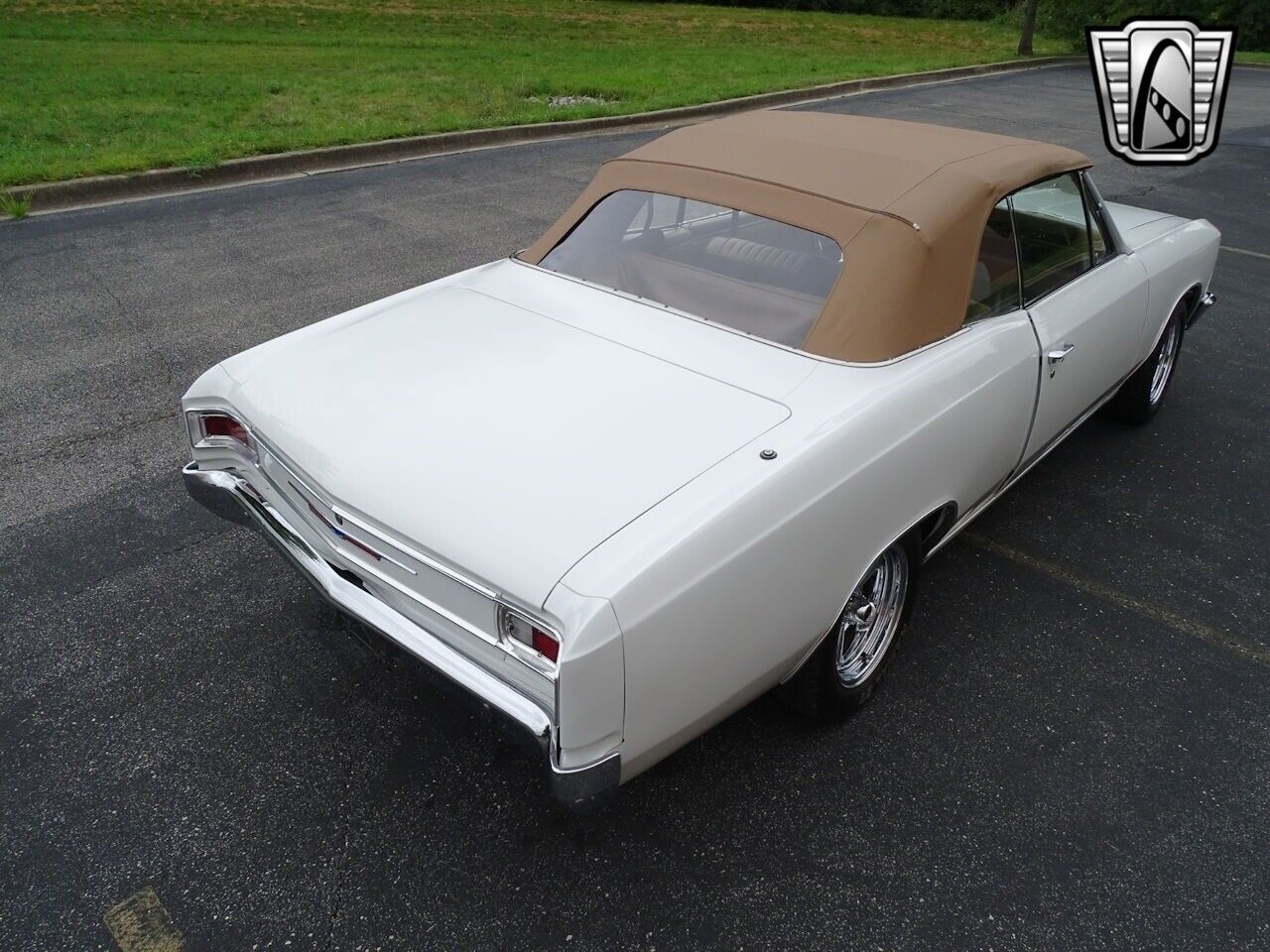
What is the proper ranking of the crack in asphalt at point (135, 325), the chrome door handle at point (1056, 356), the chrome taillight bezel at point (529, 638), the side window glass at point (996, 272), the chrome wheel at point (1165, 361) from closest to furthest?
the chrome taillight bezel at point (529, 638) → the side window glass at point (996, 272) → the chrome door handle at point (1056, 356) → the chrome wheel at point (1165, 361) → the crack in asphalt at point (135, 325)

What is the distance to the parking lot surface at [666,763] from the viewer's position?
2361 mm

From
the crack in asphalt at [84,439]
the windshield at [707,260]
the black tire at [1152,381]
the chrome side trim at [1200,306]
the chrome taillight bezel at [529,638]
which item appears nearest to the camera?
the chrome taillight bezel at [529,638]

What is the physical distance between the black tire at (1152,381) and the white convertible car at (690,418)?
2.35ft

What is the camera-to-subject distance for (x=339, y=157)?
377 inches

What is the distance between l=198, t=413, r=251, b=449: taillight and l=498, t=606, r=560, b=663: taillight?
1.20 meters

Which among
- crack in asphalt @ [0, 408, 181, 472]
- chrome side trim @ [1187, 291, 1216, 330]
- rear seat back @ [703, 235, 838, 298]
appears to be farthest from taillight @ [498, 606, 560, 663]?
chrome side trim @ [1187, 291, 1216, 330]

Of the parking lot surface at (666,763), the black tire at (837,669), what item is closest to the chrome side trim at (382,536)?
the parking lot surface at (666,763)

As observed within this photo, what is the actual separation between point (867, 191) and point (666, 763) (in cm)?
187

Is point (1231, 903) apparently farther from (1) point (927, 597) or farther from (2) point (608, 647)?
(2) point (608, 647)

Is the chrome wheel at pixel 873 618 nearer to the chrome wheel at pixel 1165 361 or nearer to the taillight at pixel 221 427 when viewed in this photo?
the taillight at pixel 221 427

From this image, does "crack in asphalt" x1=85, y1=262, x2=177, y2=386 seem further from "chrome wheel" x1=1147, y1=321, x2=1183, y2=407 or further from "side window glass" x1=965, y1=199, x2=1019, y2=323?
"chrome wheel" x1=1147, y1=321, x2=1183, y2=407

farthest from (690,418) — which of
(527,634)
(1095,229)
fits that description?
(1095,229)

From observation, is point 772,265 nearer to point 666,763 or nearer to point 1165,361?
point 666,763

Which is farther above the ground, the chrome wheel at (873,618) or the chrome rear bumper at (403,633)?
the chrome rear bumper at (403,633)
